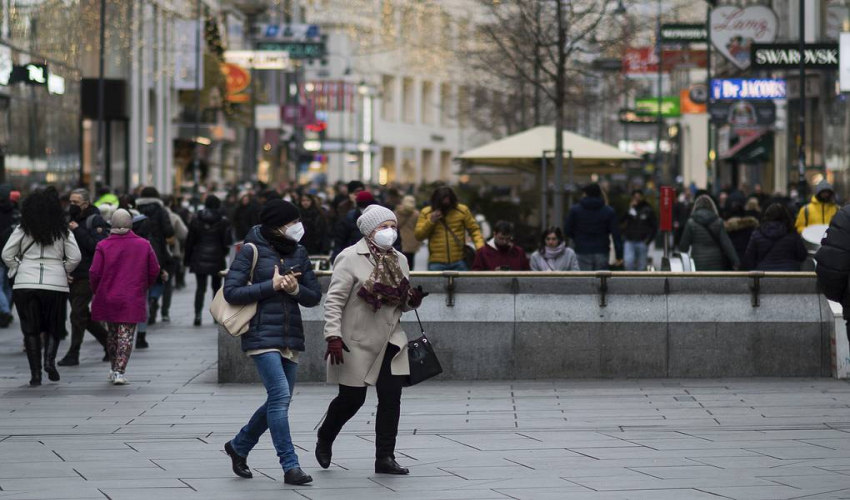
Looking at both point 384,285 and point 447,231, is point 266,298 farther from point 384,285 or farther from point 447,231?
point 447,231

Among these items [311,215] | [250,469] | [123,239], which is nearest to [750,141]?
[311,215]

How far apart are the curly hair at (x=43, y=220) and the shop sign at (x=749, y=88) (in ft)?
82.4

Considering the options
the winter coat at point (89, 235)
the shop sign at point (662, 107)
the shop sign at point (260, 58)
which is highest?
the shop sign at point (260, 58)

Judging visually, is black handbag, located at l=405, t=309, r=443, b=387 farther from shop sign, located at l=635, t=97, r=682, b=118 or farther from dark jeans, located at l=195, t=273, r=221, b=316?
shop sign, located at l=635, t=97, r=682, b=118

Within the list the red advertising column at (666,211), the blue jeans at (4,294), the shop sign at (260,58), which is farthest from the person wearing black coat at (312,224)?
the shop sign at (260,58)

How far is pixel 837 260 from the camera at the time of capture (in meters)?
8.80

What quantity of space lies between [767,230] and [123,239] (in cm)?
660

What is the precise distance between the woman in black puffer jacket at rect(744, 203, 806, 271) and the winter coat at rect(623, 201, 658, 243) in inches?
338

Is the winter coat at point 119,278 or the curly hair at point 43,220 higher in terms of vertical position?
the curly hair at point 43,220

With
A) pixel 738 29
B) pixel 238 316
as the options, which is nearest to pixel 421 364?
pixel 238 316

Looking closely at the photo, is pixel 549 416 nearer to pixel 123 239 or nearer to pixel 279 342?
pixel 279 342

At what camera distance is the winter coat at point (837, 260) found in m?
8.78

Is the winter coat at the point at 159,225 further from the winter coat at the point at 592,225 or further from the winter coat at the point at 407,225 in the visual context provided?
the winter coat at the point at 592,225

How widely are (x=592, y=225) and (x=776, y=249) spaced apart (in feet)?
11.1
